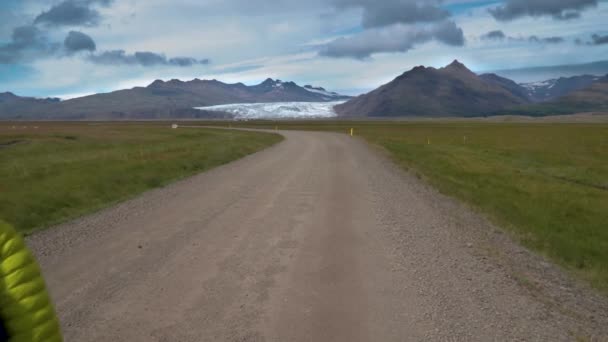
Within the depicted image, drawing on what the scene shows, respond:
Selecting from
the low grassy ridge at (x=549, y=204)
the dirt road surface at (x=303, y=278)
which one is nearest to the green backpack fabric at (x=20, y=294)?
the dirt road surface at (x=303, y=278)

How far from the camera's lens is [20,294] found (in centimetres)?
222

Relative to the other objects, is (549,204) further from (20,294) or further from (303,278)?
(20,294)

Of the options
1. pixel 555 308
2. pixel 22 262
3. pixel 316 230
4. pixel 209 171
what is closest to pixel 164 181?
pixel 209 171

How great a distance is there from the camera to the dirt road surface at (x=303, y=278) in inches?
209

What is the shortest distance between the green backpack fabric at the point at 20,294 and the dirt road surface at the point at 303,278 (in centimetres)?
289

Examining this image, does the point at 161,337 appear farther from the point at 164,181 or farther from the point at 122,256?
the point at 164,181

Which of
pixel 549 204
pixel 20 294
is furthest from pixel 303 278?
pixel 549 204

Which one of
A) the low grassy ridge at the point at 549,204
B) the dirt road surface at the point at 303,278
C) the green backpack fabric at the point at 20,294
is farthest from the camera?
the low grassy ridge at the point at 549,204

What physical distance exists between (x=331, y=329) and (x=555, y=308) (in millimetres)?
2900

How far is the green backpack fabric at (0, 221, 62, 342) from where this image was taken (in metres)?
2.19

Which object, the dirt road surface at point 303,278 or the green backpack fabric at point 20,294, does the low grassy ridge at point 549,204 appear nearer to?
the dirt road surface at point 303,278

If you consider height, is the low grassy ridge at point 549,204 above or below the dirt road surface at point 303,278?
below

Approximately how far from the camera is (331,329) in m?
5.22

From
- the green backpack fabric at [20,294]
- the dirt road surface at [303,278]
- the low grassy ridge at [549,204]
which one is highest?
the green backpack fabric at [20,294]
